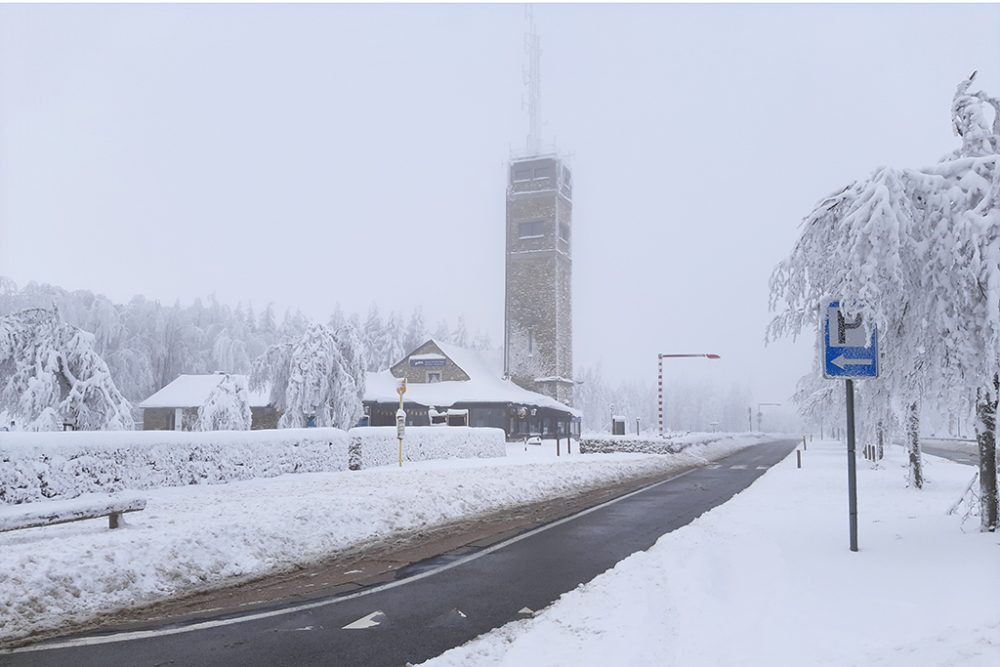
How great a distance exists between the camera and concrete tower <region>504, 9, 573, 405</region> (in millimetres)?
60625

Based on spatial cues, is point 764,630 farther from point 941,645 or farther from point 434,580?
point 434,580

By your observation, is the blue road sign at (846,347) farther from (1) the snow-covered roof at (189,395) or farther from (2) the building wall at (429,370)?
(2) the building wall at (429,370)

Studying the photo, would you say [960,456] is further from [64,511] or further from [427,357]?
[64,511]

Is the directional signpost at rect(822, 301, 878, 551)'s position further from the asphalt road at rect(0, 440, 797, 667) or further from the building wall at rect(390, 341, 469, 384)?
the building wall at rect(390, 341, 469, 384)

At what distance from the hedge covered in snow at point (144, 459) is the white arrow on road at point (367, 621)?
402 inches

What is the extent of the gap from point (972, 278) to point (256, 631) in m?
8.48

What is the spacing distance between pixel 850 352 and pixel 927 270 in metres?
1.35

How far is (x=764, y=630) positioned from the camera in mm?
5840

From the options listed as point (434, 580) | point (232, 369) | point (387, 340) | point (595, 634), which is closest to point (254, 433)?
point (434, 580)

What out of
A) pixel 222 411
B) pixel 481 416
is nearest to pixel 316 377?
pixel 222 411

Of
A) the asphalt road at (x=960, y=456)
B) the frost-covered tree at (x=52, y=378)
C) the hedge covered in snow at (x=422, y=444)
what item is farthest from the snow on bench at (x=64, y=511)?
the asphalt road at (x=960, y=456)

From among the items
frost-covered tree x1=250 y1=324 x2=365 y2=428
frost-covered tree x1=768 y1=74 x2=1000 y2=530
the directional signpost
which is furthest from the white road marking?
frost-covered tree x1=250 y1=324 x2=365 y2=428

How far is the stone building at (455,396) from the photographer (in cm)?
5297

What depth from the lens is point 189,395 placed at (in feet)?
171
